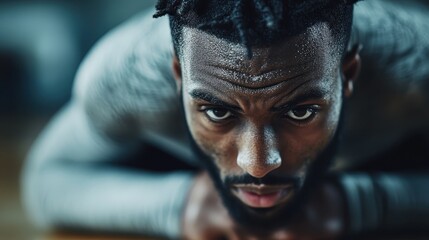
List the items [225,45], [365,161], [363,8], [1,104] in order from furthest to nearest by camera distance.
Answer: [1,104]
[365,161]
[363,8]
[225,45]

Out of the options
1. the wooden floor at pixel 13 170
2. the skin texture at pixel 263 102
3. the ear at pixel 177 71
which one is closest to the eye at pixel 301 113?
the skin texture at pixel 263 102

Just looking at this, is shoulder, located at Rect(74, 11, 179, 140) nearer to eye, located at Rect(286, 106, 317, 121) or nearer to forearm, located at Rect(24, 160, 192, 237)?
forearm, located at Rect(24, 160, 192, 237)

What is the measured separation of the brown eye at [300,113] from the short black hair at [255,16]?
0.07 meters

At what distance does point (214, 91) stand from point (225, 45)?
45 millimetres

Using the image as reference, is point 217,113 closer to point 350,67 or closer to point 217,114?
point 217,114

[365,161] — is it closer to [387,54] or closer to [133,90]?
[387,54]

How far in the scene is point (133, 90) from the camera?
2.63ft

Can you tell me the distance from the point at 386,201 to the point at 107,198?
1.11ft

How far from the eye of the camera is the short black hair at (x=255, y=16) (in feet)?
1.76

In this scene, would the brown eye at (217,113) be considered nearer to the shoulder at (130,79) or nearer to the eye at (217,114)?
the eye at (217,114)

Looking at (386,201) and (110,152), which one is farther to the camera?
(110,152)

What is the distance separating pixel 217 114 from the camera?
2.01 ft

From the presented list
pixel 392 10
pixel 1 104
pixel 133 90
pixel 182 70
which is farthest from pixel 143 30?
pixel 1 104

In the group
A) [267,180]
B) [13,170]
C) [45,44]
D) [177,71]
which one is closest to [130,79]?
[177,71]
